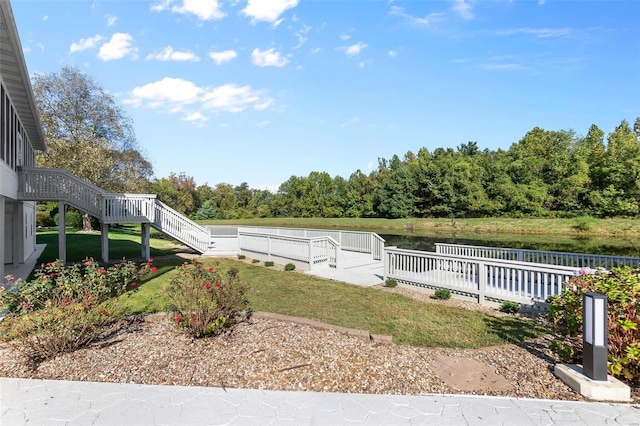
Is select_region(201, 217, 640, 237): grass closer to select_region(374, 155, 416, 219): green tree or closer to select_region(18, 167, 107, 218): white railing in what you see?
select_region(374, 155, 416, 219): green tree

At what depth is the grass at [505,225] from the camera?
28547mm

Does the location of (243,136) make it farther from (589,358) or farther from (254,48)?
(589,358)

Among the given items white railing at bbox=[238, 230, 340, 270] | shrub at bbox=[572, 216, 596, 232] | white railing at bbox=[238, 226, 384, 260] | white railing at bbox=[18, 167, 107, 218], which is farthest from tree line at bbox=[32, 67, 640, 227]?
white railing at bbox=[238, 226, 384, 260]

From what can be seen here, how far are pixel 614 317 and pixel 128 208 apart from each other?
14.1 m

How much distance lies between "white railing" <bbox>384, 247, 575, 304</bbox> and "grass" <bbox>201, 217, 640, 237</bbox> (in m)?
27.5

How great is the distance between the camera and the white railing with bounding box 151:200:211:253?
13625 mm

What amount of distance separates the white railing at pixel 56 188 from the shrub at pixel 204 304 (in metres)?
8.72

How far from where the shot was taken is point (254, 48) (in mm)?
13492

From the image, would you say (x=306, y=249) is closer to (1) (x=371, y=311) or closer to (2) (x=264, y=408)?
(1) (x=371, y=311)

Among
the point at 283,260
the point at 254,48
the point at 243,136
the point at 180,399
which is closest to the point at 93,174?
the point at 243,136

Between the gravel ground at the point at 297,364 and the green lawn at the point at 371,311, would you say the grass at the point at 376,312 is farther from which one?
the gravel ground at the point at 297,364

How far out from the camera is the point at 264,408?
2.97 metres

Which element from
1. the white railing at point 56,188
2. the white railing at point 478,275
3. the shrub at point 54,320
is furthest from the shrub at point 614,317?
the white railing at point 56,188

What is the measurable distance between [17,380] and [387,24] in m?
12.3
